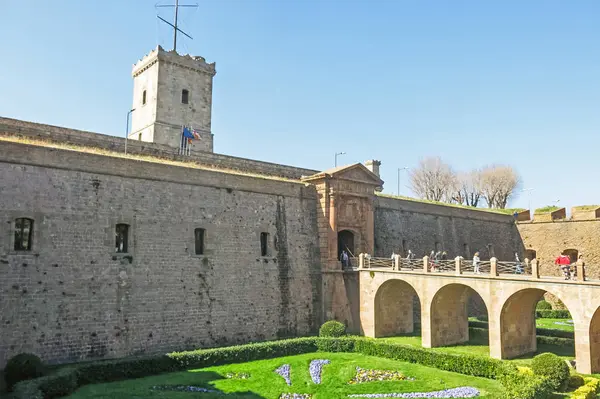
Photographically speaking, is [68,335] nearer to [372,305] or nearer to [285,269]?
[285,269]

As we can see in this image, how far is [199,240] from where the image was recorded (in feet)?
77.4

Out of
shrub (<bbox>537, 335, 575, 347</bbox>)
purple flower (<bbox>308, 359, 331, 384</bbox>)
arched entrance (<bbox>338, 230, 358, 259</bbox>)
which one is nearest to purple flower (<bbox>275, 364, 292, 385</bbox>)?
purple flower (<bbox>308, 359, 331, 384</bbox>)

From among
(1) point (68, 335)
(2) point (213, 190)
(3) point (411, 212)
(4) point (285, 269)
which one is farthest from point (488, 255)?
(1) point (68, 335)

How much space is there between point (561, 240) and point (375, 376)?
2931 centimetres

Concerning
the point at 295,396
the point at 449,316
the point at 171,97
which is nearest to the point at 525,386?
the point at 295,396

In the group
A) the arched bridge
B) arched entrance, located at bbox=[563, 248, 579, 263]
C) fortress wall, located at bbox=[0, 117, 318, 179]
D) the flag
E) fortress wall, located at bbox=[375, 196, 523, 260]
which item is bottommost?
the arched bridge

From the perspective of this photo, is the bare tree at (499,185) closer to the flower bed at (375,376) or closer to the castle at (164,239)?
the castle at (164,239)

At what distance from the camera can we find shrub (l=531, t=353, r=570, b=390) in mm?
17344

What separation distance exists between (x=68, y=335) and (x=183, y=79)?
2134 cm

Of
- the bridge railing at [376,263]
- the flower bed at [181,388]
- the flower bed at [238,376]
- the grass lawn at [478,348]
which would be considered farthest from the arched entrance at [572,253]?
the flower bed at [181,388]

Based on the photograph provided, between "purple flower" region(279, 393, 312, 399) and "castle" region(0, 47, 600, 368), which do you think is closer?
"purple flower" region(279, 393, 312, 399)

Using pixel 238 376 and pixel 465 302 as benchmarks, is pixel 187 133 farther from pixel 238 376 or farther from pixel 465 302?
pixel 465 302

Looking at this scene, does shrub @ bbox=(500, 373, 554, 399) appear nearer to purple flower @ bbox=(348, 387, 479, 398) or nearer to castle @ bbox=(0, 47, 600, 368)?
purple flower @ bbox=(348, 387, 479, 398)

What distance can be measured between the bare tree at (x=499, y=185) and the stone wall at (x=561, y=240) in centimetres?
1785
